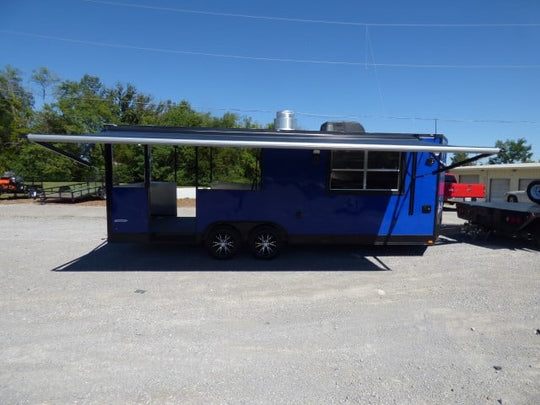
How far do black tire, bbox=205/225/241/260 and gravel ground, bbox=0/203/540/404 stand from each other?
28 cm

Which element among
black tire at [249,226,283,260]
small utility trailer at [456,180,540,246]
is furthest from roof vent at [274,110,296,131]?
small utility trailer at [456,180,540,246]

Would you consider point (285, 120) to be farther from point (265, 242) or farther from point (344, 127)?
point (265, 242)

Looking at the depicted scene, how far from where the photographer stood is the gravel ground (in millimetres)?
2906

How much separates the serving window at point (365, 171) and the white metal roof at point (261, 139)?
1.19ft

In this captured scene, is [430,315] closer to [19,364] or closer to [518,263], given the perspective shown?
[518,263]

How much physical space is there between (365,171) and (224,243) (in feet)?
11.2

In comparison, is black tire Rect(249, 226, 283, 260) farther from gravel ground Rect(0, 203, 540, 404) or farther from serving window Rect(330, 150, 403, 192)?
serving window Rect(330, 150, 403, 192)

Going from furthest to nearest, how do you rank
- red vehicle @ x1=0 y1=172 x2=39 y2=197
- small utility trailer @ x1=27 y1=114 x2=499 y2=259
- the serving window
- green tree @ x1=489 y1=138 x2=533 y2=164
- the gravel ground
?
green tree @ x1=489 y1=138 x2=533 y2=164 < red vehicle @ x1=0 y1=172 x2=39 y2=197 < the serving window < small utility trailer @ x1=27 y1=114 x2=499 y2=259 < the gravel ground

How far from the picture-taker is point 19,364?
10.4ft

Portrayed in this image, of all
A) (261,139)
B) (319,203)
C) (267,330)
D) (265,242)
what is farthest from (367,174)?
(267,330)

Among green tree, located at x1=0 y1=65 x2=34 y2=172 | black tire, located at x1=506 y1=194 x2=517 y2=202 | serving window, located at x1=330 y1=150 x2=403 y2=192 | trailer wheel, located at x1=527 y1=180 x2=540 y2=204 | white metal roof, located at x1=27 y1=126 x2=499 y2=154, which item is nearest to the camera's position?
white metal roof, located at x1=27 y1=126 x2=499 y2=154

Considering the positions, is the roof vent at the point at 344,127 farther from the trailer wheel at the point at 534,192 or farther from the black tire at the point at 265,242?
the trailer wheel at the point at 534,192

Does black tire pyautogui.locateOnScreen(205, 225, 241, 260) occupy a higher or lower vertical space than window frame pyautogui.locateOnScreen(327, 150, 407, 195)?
lower

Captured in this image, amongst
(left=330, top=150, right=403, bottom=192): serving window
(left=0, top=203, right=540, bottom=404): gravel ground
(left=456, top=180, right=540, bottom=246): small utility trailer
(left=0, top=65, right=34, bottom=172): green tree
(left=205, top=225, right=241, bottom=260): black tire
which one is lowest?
(left=0, top=203, right=540, bottom=404): gravel ground
